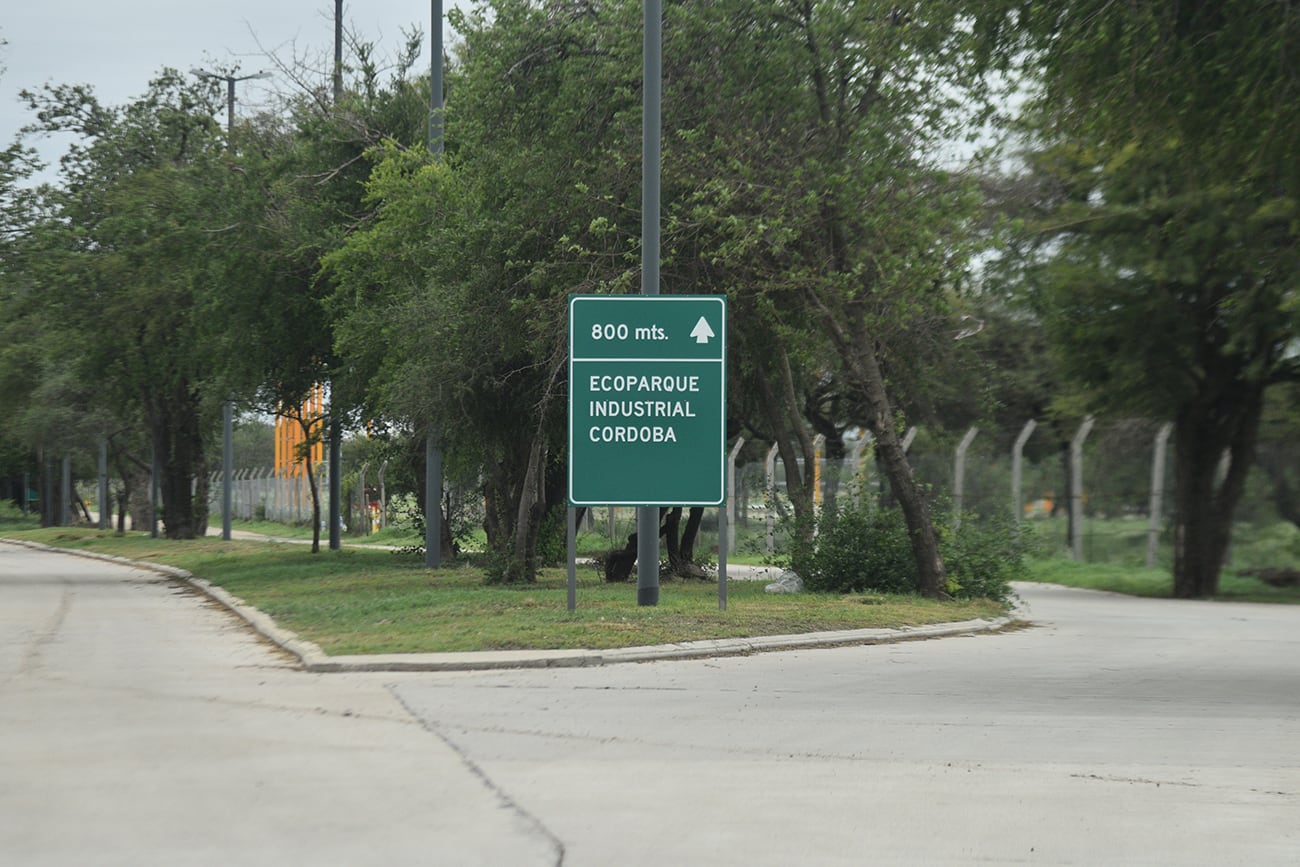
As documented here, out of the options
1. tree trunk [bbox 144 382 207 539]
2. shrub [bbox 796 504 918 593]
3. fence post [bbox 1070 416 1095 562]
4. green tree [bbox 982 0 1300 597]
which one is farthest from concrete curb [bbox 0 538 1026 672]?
tree trunk [bbox 144 382 207 539]

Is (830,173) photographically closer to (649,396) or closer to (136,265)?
(649,396)

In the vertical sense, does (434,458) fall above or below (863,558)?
above

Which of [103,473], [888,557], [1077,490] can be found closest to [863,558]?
[888,557]

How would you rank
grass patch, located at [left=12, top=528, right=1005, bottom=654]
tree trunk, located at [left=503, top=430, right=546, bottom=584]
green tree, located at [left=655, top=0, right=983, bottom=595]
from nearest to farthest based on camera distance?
grass patch, located at [left=12, top=528, right=1005, bottom=654], green tree, located at [left=655, top=0, right=983, bottom=595], tree trunk, located at [left=503, top=430, right=546, bottom=584]

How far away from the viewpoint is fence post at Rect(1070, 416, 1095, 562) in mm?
30844

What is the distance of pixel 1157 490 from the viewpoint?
29266 millimetres

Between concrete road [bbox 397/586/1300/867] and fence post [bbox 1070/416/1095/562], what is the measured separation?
1486 cm

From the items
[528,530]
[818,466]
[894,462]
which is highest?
[818,466]

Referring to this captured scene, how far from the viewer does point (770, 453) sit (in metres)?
35.7

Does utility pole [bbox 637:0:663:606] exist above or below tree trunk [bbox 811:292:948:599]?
above

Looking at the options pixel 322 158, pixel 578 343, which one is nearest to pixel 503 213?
pixel 578 343

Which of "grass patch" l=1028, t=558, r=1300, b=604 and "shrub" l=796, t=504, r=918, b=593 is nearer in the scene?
"shrub" l=796, t=504, r=918, b=593

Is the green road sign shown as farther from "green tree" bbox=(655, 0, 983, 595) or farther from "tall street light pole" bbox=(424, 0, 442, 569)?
"tall street light pole" bbox=(424, 0, 442, 569)

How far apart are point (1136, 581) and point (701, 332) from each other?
14.3 metres
